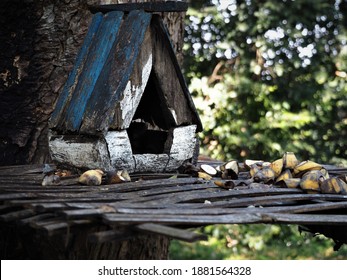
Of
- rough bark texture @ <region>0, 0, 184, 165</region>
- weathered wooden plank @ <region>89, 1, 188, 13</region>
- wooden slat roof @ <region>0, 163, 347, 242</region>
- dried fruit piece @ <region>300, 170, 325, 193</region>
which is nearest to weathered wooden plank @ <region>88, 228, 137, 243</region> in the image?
wooden slat roof @ <region>0, 163, 347, 242</region>

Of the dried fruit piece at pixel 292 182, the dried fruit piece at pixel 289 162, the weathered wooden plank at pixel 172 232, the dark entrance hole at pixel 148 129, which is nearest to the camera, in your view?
the weathered wooden plank at pixel 172 232

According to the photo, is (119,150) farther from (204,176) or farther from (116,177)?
(204,176)

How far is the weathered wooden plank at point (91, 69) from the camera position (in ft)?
9.20

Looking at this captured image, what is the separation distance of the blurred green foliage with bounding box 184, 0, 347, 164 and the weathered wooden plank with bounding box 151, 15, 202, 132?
296 cm

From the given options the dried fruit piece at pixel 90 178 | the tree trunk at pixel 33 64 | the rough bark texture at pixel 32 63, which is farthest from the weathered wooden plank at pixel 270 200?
the rough bark texture at pixel 32 63

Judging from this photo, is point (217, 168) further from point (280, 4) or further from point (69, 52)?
point (280, 4)

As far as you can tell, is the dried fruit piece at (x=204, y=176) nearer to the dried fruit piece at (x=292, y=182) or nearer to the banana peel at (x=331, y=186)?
the dried fruit piece at (x=292, y=182)

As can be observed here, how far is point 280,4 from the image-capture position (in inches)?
236

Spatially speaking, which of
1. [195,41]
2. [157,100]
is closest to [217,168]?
[157,100]

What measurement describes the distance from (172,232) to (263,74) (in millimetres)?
4799

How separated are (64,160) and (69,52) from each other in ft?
2.41

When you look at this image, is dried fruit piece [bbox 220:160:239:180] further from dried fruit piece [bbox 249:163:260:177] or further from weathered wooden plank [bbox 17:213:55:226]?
weathered wooden plank [bbox 17:213:55:226]

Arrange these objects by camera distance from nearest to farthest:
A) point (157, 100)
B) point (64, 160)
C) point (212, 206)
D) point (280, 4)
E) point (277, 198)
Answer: point (212, 206) → point (277, 198) → point (64, 160) → point (157, 100) → point (280, 4)

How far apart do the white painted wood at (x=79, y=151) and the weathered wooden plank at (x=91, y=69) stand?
6cm
